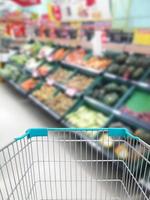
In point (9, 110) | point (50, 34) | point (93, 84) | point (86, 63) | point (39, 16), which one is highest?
point (39, 16)

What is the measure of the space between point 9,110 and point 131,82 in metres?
2.83

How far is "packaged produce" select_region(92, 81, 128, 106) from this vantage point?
3.34m

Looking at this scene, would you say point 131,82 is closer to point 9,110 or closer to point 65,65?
point 65,65

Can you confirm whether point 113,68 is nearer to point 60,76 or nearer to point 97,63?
point 97,63

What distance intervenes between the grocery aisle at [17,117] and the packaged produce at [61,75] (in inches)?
27.5

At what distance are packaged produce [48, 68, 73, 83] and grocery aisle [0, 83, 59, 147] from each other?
27.5 inches

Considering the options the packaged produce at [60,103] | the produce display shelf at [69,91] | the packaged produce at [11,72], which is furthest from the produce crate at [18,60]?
the packaged produce at [60,103]

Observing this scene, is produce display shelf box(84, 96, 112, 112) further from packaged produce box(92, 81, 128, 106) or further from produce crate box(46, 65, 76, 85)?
produce crate box(46, 65, 76, 85)

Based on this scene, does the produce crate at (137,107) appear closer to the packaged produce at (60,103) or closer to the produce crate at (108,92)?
the produce crate at (108,92)

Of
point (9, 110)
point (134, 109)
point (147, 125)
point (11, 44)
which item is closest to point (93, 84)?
point (134, 109)

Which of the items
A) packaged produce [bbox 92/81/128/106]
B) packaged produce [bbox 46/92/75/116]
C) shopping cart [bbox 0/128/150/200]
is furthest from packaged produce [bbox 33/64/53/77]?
shopping cart [bbox 0/128/150/200]

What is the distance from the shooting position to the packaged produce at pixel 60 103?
406 centimetres

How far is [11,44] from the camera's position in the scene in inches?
334

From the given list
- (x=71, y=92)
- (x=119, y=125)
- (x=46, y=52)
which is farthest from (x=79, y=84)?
(x=46, y=52)
